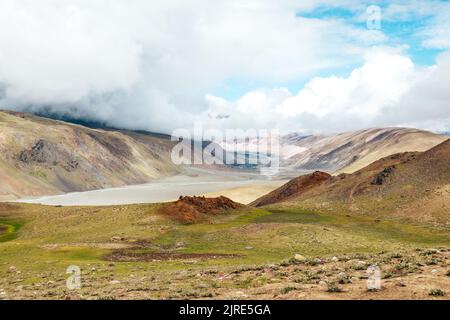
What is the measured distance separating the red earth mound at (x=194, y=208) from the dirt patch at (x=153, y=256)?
119 feet

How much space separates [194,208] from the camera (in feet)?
339

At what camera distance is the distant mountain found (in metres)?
100

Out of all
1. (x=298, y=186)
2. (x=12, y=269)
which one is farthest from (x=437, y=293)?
(x=298, y=186)

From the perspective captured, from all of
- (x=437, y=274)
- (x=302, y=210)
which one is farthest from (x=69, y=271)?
(x=302, y=210)

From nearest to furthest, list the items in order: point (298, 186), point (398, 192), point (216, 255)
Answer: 1. point (216, 255)
2. point (398, 192)
3. point (298, 186)

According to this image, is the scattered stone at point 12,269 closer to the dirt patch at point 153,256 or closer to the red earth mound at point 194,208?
the dirt patch at point 153,256

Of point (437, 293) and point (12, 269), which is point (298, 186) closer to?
point (12, 269)

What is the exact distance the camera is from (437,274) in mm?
23234

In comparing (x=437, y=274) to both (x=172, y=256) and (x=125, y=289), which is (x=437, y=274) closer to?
(x=125, y=289)

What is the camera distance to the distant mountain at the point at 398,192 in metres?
100

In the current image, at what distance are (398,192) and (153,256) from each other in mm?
77827

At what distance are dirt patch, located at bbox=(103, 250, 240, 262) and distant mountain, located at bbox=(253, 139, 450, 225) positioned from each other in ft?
185

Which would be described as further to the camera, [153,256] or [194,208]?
[194,208]

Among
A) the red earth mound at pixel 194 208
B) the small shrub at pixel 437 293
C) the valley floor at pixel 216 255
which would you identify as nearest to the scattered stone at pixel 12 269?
the valley floor at pixel 216 255
